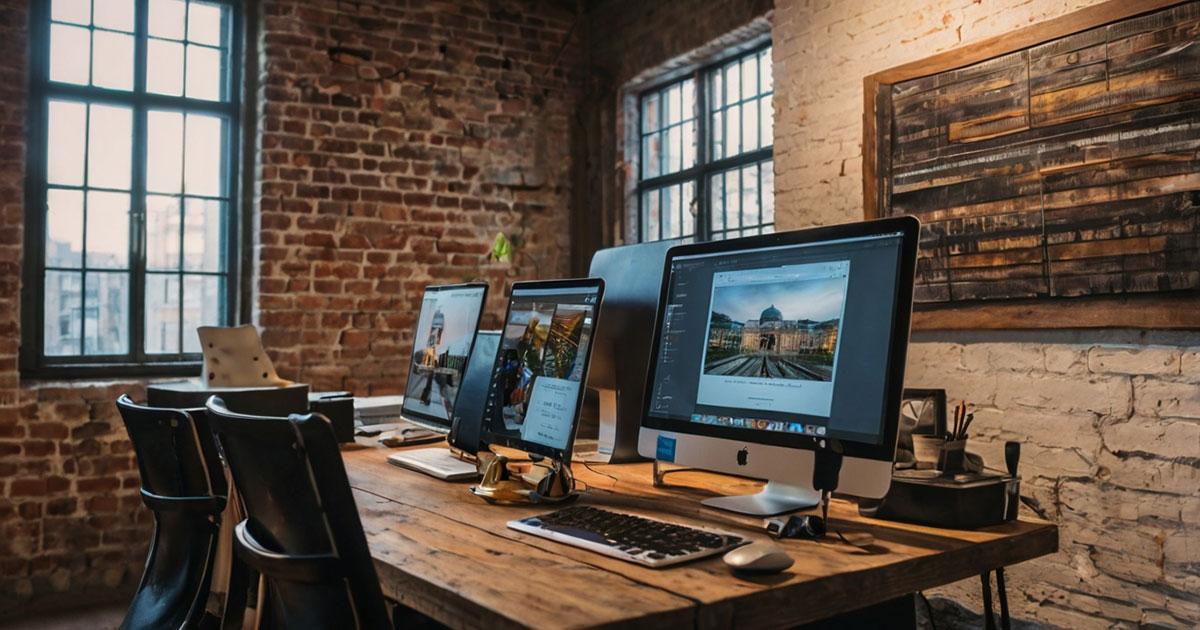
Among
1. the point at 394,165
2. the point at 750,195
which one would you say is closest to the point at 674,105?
the point at 750,195

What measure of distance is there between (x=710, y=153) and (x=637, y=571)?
374 cm

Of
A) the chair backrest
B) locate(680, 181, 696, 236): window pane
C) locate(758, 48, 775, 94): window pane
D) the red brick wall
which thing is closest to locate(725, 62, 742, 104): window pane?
locate(758, 48, 775, 94): window pane

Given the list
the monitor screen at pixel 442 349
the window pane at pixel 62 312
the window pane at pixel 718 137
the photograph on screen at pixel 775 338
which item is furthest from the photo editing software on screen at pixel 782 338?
the window pane at pixel 62 312

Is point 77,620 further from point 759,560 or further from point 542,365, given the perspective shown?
point 759,560

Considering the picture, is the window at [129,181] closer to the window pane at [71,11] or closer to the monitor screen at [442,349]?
the window pane at [71,11]

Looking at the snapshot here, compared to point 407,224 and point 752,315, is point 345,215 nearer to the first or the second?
point 407,224

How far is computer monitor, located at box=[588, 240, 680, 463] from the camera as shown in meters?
2.33

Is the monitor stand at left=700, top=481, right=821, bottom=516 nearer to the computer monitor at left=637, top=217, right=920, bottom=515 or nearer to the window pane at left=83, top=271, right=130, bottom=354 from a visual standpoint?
the computer monitor at left=637, top=217, right=920, bottom=515

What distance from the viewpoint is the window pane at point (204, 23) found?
15.0 feet

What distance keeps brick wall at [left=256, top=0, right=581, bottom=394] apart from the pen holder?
11.8 ft

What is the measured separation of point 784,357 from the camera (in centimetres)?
166

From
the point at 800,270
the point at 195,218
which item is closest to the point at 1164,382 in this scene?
the point at 800,270

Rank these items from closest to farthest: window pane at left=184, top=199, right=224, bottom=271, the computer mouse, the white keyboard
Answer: the computer mouse, the white keyboard, window pane at left=184, top=199, right=224, bottom=271

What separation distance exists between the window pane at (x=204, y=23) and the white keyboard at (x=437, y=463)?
3.12m
